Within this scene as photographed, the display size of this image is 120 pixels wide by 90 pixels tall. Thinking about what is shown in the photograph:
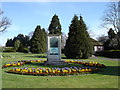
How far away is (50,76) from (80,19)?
17520 mm

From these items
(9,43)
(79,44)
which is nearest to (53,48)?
(79,44)

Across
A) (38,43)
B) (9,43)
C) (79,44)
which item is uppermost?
(9,43)

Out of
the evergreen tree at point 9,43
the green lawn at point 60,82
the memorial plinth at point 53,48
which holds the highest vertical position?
the evergreen tree at point 9,43

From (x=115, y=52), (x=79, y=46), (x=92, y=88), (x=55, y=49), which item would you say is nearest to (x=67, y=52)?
(x=79, y=46)

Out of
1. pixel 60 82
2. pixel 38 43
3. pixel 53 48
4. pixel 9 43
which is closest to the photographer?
pixel 60 82

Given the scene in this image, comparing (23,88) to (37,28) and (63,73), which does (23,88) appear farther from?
(37,28)

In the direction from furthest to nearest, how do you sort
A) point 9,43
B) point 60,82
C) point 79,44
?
1. point 9,43
2. point 79,44
3. point 60,82

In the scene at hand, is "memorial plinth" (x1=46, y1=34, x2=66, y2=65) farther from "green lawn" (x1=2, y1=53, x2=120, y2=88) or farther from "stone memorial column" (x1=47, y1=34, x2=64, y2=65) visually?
"green lawn" (x1=2, y1=53, x2=120, y2=88)

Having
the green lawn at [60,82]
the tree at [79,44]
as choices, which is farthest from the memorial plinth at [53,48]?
the tree at [79,44]

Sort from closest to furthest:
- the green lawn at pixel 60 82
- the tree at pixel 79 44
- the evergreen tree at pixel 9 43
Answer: the green lawn at pixel 60 82, the tree at pixel 79 44, the evergreen tree at pixel 9 43

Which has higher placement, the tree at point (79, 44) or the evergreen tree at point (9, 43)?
the evergreen tree at point (9, 43)

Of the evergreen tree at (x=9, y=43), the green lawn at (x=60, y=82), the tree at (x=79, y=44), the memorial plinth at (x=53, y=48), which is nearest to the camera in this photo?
the green lawn at (x=60, y=82)

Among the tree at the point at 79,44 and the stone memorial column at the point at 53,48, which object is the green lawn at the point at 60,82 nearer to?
the stone memorial column at the point at 53,48

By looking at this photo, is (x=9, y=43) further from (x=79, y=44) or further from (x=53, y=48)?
(x=53, y=48)
